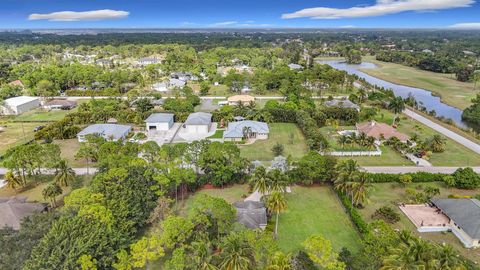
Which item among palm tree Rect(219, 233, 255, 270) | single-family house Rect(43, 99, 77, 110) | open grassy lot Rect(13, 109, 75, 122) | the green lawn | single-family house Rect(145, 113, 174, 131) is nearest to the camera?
palm tree Rect(219, 233, 255, 270)

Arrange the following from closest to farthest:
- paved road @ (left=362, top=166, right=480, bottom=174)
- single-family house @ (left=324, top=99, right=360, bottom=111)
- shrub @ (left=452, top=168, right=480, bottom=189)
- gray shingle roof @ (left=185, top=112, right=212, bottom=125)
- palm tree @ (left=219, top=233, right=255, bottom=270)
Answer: palm tree @ (left=219, top=233, right=255, bottom=270), shrub @ (left=452, top=168, right=480, bottom=189), paved road @ (left=362, top=166, right=480, bottom=174), gray shingle roof @ (left=185, top=112, right=212, bottom=125), single-family house @ (left=324, top=99, right=360, bottom=111)

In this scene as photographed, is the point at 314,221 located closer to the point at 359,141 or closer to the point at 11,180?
the point at 359,141

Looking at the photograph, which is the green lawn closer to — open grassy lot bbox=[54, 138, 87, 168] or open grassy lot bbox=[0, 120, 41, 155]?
open grassy lot bbox=[0, 120, 41, 155]

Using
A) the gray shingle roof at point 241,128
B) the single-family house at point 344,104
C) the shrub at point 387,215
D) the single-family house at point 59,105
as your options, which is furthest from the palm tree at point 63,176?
the single-family house at point 344,104

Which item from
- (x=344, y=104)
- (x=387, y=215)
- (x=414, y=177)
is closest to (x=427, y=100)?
(x=344, y=104)

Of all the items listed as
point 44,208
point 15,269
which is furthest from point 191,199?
point 15,269

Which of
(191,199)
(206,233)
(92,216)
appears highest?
(92,216)

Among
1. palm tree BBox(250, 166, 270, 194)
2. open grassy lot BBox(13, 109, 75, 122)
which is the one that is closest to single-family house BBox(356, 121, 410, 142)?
palm tree BBox(250, 166, 270, 194)

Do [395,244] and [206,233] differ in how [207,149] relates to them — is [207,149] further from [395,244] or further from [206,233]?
[395,244]
